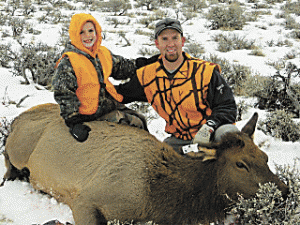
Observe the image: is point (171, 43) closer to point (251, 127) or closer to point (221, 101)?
point (221, 101)

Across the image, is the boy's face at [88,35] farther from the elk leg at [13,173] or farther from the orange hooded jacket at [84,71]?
the elk leg at [13,173]

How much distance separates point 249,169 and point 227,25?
12241mm

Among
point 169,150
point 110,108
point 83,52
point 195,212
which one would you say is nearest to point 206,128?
point 169,150

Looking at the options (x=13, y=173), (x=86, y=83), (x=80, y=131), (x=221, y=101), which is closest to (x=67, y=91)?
(x=86, y=83)

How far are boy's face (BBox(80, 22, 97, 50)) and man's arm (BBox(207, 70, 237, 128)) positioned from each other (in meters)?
1.60

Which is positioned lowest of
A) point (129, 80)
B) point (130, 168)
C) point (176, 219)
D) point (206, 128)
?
point (176, 219)

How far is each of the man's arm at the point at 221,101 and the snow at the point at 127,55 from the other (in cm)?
133

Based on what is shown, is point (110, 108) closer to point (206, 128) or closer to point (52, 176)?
point (52, 176)

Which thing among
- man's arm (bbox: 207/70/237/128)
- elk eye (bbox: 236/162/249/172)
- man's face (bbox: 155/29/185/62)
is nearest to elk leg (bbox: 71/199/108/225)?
elk eye (bbox: 236/162/249/172)

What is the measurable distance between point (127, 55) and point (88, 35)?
556cm

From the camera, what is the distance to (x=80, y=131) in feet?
11.3

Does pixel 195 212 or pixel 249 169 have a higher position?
pixel 249 169

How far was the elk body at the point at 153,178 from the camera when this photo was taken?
283 centimetres

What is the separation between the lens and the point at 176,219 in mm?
2932
